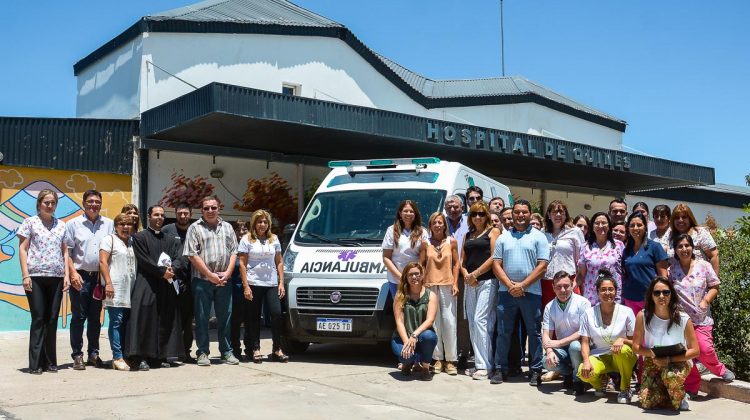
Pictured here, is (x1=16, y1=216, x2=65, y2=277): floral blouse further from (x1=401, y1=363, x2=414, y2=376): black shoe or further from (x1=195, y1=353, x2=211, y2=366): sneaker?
(x1=401, y1=363, x2=414, y2=376): black shoe

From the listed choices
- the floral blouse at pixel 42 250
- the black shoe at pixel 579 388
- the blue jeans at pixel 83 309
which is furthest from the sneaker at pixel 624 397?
the floral blouse at pixel 42 250

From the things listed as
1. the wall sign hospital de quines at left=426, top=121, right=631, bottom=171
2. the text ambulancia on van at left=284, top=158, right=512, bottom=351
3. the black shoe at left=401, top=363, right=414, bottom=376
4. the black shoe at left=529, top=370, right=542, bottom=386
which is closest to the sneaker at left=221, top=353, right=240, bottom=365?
the text ambulancia on van at left=284, top=158, right=512, bottom=351

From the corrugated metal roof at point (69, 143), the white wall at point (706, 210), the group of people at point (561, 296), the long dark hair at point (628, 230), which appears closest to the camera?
the group of people at point (561, 296)

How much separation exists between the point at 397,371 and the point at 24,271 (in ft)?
13.5

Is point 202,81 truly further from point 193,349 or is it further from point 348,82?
point 193,349

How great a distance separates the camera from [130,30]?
54.7 ft

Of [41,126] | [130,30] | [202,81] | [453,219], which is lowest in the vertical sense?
[453,219]

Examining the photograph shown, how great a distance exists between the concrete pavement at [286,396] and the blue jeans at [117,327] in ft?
0.95

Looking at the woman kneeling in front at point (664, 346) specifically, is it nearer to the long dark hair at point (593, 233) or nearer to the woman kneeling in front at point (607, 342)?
the woman kneeling in front at point (607, 342)

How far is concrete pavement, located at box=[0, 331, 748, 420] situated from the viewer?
6.33 m

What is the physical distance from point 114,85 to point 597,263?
13.0 metres

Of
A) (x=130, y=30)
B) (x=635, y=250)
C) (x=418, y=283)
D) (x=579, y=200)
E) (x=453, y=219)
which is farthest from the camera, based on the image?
(x=579, y=200)

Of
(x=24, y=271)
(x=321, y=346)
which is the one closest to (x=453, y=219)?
(x=321, y=346)

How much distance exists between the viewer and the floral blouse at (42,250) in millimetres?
8031
